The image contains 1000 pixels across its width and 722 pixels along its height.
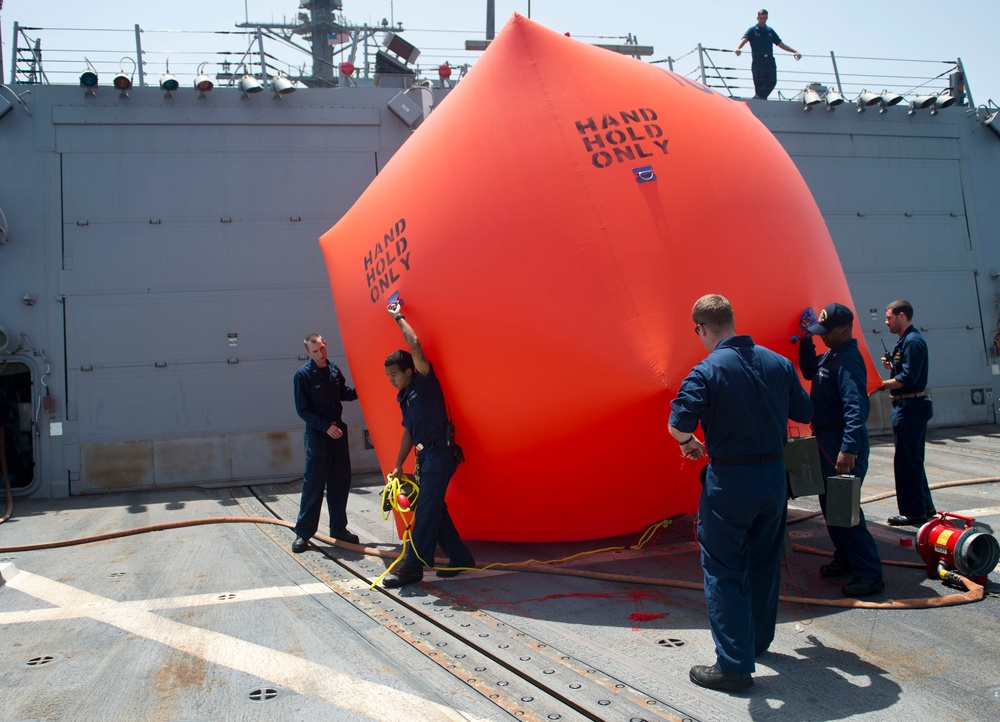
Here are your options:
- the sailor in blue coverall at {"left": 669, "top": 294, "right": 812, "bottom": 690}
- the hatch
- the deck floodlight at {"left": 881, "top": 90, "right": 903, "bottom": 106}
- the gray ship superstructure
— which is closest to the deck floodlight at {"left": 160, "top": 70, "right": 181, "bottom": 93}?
the gray ship superstructure

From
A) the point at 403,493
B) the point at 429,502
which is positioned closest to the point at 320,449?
the point at 403,493

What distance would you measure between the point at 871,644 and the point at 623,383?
174 cm

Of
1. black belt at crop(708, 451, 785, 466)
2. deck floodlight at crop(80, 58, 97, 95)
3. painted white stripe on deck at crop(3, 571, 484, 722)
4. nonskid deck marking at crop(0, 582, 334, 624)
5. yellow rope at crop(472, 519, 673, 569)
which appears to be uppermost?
deck floodlight at crop(80, 58, 97, 95)

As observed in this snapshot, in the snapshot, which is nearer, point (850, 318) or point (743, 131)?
point (850, 318)

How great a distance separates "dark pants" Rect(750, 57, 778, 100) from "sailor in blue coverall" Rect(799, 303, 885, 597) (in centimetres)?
930

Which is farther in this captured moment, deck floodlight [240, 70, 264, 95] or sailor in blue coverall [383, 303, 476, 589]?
deck floodlight [240, 70, 264, 95]

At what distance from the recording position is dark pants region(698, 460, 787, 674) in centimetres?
309

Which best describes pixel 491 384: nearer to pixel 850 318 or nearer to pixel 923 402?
pixel 850 318

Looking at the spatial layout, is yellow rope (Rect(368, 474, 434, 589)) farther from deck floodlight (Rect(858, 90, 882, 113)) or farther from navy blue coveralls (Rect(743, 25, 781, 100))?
deck floodlight (Rect(858, 90, 882, 113))

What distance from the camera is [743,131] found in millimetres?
5004

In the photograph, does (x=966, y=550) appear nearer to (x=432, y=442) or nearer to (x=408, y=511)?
(x=432, y=442)

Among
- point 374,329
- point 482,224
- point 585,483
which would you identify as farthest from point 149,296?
point 585,483

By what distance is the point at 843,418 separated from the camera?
4.42 m

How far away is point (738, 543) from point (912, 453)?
3299 mm
